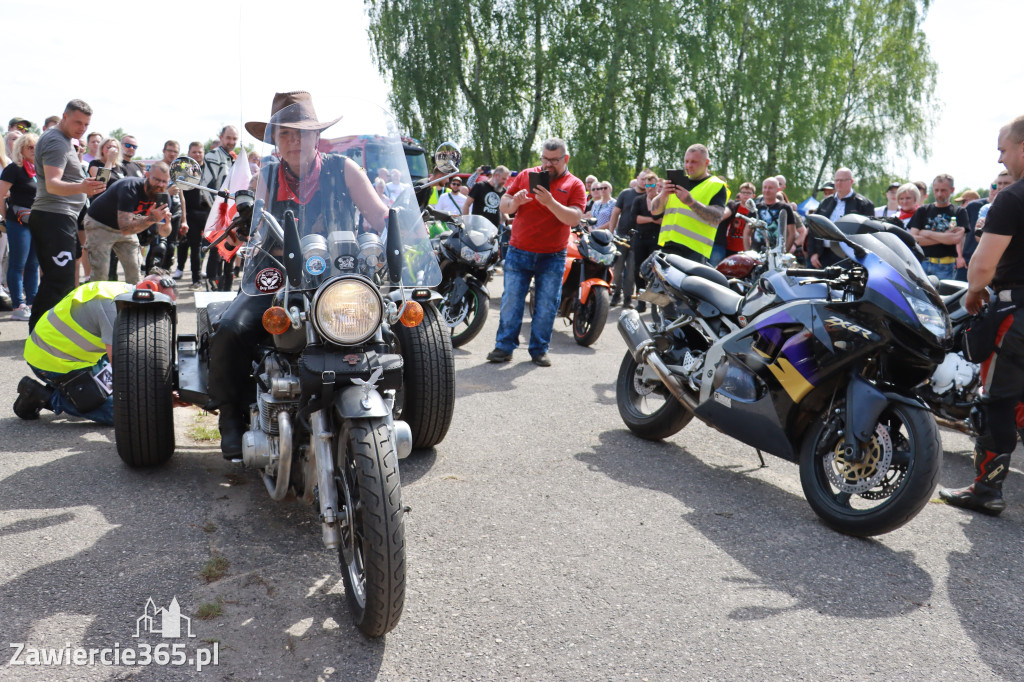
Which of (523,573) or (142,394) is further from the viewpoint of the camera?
(142,394)

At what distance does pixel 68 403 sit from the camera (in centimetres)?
500

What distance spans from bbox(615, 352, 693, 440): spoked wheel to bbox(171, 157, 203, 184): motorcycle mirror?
2.93 m

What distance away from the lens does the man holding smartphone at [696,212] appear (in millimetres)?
7734

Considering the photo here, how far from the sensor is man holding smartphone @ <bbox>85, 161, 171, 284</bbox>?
24.3 ft

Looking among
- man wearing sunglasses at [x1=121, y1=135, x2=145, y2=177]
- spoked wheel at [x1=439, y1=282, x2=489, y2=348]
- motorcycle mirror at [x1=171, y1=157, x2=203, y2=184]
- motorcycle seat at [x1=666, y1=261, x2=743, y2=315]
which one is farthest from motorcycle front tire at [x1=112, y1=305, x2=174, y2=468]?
man wearing sunglasses at [x1=121, y1=135, x2=145, y2=177]

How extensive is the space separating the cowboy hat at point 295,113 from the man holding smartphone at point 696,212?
482 cm

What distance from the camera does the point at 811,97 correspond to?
2881 cm

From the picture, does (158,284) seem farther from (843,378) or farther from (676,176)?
(676,176)

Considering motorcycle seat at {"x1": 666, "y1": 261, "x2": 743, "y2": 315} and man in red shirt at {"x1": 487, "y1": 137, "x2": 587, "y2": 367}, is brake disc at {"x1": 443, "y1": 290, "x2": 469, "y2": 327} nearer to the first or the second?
man in red shirt at {"x1": 487, "y1": 137, "x2": 587, "y2": 367}

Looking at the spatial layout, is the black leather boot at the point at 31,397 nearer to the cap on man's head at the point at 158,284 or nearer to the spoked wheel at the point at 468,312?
the cap on man's head at the point at 158,284

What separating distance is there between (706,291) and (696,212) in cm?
282

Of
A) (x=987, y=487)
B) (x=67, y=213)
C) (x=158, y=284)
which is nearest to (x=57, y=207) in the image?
(x=67, y=213)

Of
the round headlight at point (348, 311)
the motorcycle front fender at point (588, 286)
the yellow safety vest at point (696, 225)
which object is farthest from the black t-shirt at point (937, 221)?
the round headlight at point (348, 311)

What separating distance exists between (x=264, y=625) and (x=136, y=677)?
43 centimetres
